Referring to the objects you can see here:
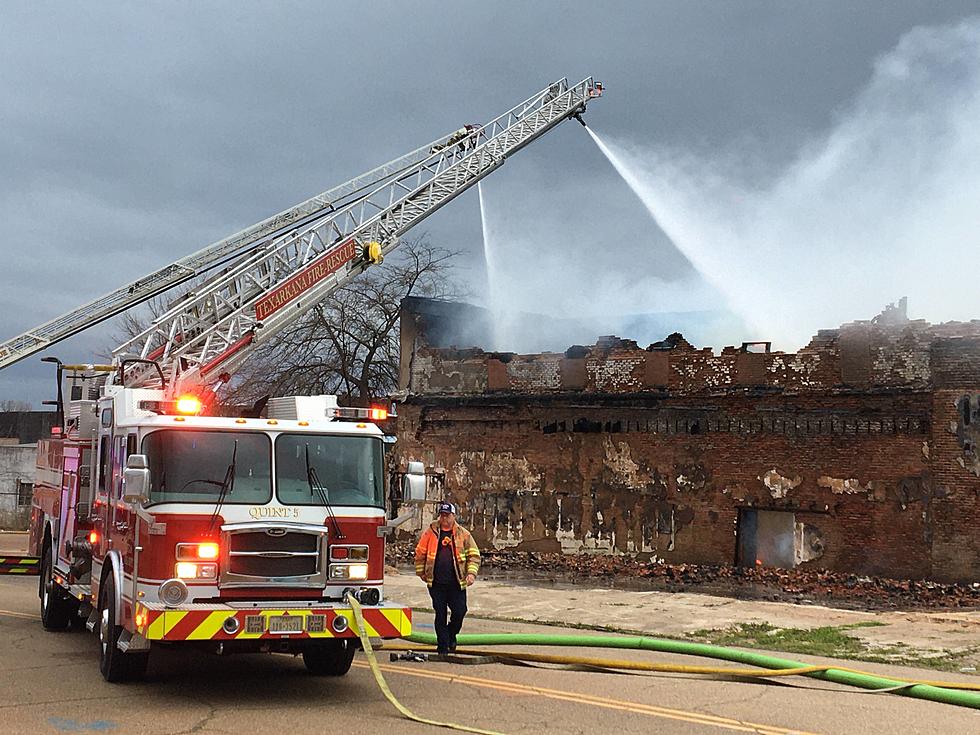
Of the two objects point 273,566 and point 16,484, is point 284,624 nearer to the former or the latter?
point 273,566

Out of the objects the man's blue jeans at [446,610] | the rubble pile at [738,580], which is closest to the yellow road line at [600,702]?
the man's blue jeans at [446,610]

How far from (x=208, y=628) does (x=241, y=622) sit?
25 centimetres

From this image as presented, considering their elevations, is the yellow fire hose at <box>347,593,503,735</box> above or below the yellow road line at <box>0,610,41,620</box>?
→ above

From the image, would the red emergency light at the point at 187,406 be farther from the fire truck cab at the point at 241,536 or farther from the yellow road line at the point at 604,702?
the yellow road line at the point at 604,702

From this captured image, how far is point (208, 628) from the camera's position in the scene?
8.20 m

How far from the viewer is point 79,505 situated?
11430 millimetres

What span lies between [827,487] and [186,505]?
13.5m

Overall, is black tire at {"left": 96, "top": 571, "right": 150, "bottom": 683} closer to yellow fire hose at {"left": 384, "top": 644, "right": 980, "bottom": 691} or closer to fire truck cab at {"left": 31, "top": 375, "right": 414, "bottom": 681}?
fire truck cab at {"left": 31, "top": 375, "right": 414, "bottom": 681}

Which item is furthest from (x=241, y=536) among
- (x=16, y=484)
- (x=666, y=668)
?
(x=16, y=484)

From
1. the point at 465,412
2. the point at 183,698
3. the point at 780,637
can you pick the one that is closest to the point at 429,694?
the point at 183,698

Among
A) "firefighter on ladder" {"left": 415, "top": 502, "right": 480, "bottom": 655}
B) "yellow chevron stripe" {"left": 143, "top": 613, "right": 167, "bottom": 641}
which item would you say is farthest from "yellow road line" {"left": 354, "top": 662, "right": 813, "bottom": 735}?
"yellow chevron stripe" {"left": 143, "top": 613, "right": 167, "bottom": 641}

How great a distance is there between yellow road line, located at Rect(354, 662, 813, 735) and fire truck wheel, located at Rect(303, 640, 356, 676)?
1.49 feet

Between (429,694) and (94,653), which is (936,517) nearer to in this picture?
(429,694)

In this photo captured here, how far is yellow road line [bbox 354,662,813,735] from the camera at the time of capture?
777cm
